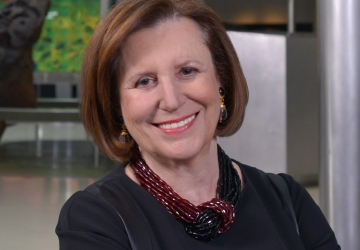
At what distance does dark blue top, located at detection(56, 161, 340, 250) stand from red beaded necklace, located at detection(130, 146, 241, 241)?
0.06ft

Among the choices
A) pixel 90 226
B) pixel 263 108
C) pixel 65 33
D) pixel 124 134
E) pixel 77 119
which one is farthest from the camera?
pixel 65 33

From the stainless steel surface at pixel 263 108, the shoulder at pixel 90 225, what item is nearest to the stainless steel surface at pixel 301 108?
the stainless steel surface at pixel 263 108

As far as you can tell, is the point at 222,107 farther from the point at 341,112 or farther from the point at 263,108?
the point at 263,108

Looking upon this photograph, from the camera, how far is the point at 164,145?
4.46 ft

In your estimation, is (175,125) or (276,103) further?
(276,103)

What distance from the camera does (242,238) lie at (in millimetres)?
1373

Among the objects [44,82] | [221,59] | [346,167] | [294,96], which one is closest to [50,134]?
[44,82]

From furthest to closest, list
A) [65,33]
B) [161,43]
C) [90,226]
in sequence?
[65,33] < [161,43] < [90,226]

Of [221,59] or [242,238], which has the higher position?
[221,59]

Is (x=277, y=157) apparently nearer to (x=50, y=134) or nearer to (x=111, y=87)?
(x=111, y=87)

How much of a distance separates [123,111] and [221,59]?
274 mm

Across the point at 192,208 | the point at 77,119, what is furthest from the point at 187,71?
the point at 77,119

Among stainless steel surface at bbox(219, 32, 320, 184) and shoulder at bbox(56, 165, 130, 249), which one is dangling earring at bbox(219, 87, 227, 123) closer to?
shoulder at bbox(56, 165, 130, 249)

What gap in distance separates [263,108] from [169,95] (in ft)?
11.4
